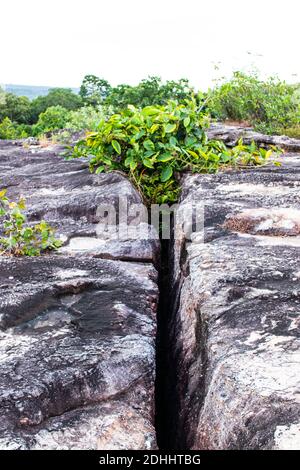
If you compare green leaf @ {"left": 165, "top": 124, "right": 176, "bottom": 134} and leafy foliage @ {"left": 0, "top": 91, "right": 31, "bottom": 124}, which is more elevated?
leafy foliage @ {"left": 0, "top": 91, "right": 31, "bottom": 124}

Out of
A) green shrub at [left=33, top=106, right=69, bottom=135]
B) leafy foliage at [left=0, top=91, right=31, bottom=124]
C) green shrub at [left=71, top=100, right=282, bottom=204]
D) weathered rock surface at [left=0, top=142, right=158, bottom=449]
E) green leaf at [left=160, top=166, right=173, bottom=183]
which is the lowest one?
weathered rock surface at [left=0, top=142, right=158, bottom=449]

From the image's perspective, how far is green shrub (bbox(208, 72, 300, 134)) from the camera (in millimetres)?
9031

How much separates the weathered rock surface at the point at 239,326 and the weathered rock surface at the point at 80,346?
0.20 m

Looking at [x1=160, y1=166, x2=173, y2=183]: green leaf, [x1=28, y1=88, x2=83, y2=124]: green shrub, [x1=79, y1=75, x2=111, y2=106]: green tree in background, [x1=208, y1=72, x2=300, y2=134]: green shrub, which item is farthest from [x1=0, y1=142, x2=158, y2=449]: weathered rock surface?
[x1=28, y1=88, x2=83, y2=124]: green shrub

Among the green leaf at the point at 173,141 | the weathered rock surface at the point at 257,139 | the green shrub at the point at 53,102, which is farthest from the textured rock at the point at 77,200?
the green shrub at the point at 53,102

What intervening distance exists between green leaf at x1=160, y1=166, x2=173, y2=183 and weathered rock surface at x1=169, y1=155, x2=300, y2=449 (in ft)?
3.21

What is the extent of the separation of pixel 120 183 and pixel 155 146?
625mm

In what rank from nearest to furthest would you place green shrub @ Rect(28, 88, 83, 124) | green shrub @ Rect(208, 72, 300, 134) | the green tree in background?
1. green shrub @ Rect(208, 72, 300, 134)
2. the green tree in background
3. green shrub @ Rect(28, 88, 83, 124)

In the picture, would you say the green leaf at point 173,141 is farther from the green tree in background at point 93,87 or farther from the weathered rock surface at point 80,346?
the green tree in background at point 93,87

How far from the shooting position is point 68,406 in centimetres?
189

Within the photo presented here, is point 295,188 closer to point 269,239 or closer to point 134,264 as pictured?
point 269,239

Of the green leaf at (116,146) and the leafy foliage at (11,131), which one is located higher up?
the leafy foliage at (11,131)

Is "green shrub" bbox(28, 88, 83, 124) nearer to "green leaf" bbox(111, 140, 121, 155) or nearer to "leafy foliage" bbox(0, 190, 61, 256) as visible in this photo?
"green leaf" bbox(111, 140, 121, 155)

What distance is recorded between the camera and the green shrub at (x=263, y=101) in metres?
9.03
